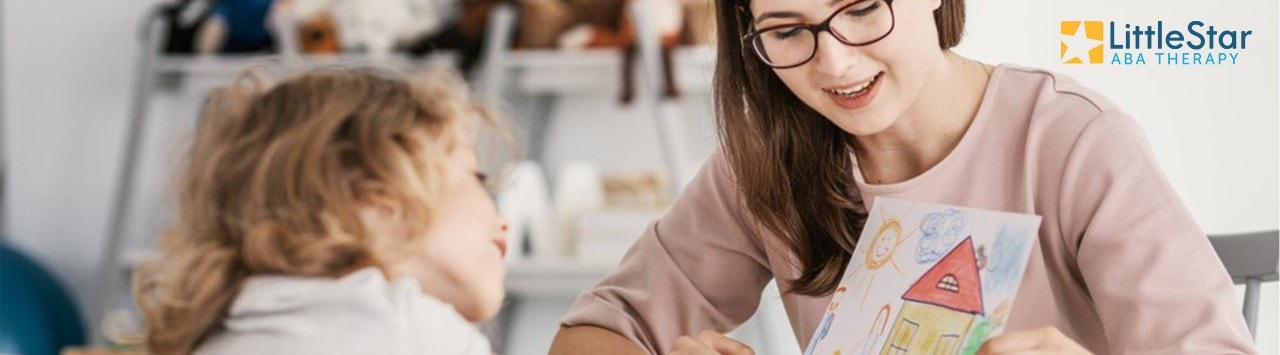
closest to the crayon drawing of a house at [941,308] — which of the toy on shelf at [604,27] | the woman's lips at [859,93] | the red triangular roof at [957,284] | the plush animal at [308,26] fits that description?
the red triangular roof at [957,284]

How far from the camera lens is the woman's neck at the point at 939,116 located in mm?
809

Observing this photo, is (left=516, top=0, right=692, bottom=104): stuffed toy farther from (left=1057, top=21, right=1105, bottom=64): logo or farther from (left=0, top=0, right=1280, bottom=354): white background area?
(left=1057, top=21, right=1105, bottom=64): logo

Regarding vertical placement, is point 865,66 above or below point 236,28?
above

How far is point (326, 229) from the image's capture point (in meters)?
0.77

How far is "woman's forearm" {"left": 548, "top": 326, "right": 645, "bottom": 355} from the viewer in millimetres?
893

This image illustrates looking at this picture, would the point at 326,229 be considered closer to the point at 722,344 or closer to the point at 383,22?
the point at 722,344

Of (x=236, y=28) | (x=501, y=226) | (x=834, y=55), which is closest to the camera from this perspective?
(x=834, y=55)

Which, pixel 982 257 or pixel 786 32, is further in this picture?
pixel 786 32

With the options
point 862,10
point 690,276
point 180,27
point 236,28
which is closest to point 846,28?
point 862,10

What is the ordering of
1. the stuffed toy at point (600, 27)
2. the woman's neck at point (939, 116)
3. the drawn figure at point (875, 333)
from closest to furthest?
the drawn figure at point (875, 333) → the woman's neck at point (939, 116) → the stuffed toy at point (600, 27)

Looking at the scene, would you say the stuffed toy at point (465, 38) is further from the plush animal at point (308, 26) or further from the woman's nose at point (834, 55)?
the woman's nose at point (834, 55)

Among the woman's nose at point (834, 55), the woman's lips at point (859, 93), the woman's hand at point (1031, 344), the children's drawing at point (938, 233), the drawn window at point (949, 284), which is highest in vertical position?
the woman's nose at point (834, 55)

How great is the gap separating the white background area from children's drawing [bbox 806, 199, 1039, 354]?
16cm

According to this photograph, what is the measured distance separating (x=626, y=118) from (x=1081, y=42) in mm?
1617
